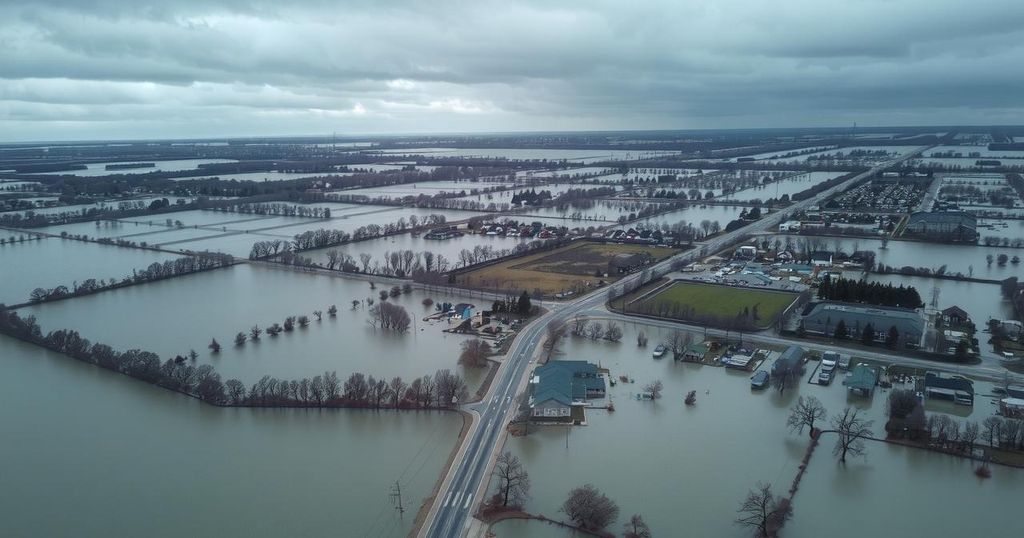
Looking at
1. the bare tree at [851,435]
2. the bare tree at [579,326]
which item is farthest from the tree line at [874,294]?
the bare tree at [851,435]

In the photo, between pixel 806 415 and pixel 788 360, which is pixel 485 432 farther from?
pixel 788 360

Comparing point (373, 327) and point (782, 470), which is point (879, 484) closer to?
point (782, 470)

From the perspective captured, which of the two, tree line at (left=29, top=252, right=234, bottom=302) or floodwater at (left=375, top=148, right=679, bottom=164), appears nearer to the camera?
tree line at (left=29, top=252, right=234, bottom=302)

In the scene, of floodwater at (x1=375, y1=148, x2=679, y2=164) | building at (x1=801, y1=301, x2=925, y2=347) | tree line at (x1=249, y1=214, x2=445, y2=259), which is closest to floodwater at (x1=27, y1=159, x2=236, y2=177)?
floodwater at (x1=375, y1=148, x2=679, y2=164)

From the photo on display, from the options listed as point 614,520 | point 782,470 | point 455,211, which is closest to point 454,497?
point 614,520

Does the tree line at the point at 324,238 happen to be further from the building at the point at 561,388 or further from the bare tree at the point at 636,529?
the bare tree at the point at 636,529

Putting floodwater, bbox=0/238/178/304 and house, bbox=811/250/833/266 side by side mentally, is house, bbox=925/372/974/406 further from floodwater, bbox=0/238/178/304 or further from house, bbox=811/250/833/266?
floodwater, bbox=0/238/178/304
